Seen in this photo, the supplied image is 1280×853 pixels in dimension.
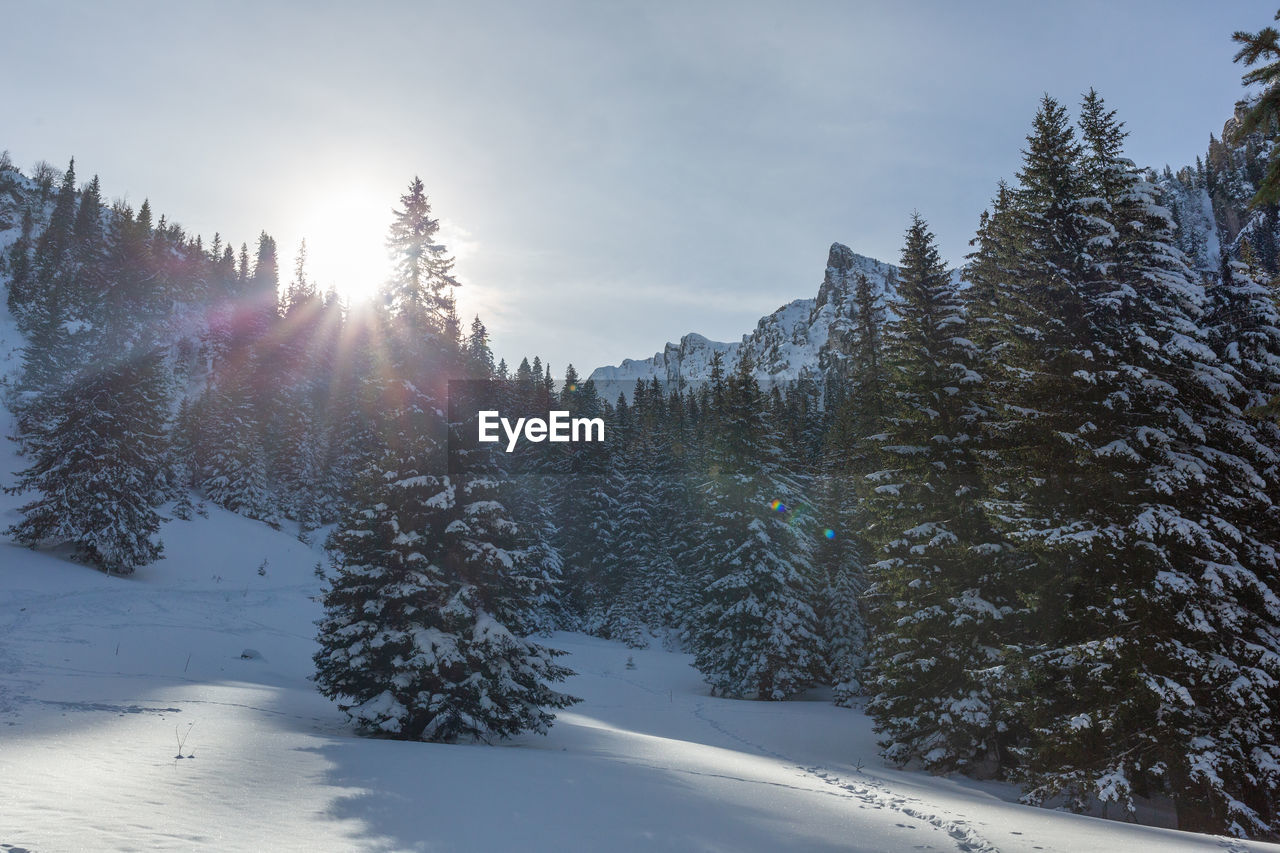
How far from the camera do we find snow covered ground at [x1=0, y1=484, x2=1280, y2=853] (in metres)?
6.93

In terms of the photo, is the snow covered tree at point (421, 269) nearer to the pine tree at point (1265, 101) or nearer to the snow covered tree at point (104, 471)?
the pine tree at point (1265, 101)

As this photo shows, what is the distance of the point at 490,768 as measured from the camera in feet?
35.2

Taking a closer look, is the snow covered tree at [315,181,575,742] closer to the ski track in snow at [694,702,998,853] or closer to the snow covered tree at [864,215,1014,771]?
the ski track in snow at [694,702,998,853]

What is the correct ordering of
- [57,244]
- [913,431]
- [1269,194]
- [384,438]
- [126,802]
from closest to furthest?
[1269,194], [126,802], [384,438], [913,431], [57,244]

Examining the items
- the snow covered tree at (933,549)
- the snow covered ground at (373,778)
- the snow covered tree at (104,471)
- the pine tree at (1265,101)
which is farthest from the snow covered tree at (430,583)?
the snow covered tree at (104,471)

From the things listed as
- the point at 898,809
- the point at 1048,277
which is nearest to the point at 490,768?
the point at 898,809

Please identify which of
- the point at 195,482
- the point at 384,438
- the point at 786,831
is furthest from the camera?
the point at 195,482

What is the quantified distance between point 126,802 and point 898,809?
10089 mm

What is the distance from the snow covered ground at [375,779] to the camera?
22.7ft

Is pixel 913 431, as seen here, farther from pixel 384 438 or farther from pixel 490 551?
pixel 384 438

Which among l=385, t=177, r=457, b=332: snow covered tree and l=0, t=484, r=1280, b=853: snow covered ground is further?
l=385, t=177, r=457, b=332: snow covered tree

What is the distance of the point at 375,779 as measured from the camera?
376 inches

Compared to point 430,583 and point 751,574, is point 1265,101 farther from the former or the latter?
point 751,574

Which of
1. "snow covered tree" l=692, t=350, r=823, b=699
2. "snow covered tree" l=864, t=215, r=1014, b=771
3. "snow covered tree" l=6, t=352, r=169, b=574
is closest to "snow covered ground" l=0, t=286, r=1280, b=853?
"snow covered tree" l=864, t=215, r=1014, b=771
